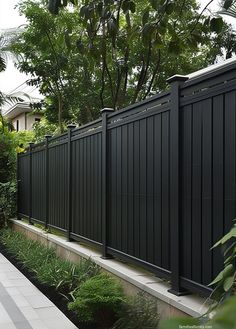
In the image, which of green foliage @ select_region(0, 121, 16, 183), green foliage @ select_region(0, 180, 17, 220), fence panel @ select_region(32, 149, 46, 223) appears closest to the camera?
fence panel @ select_region(32, 149, 46, 223)

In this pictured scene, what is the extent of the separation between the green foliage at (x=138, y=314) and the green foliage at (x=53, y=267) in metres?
1.35

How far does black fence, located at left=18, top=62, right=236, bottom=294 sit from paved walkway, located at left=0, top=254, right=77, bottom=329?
3.38 feet

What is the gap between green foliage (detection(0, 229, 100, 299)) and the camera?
598cm

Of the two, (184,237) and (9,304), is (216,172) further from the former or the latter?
(9,304)

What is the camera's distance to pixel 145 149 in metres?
5.00

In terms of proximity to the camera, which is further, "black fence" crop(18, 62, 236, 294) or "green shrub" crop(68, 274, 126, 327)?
"green shrub" crop(68, 274, 126, 327)

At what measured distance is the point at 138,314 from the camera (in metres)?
4.34

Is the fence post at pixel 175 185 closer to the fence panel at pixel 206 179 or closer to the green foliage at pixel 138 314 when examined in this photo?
the fence panel at pixel 206 179

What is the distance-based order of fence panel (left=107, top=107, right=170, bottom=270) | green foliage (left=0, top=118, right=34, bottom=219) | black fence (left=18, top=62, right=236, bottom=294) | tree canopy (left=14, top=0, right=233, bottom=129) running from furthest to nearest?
green foliage (left=0, top=118, right=34, bottom=219), tree canopy (left=14, top=0, right=233, bottom=129), fence panel (left=107, top=107, right=170, bottom=270), black fence (left=18, top=62, right=236, bottom=294)

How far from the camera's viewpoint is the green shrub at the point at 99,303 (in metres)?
4.61

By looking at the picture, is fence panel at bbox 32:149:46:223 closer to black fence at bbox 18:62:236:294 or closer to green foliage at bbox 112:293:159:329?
black fence at bbox 18:62:236:294

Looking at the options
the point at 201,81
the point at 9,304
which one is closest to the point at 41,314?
the point at 9,304

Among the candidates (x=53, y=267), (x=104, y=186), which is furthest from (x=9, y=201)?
(x=104, y=186)

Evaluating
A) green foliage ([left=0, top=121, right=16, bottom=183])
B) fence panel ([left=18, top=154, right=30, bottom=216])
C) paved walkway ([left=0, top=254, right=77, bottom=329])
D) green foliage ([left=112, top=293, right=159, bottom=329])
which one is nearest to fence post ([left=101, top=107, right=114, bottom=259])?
paved walkway ([left=0, top=254, right=77, bottom=329])
